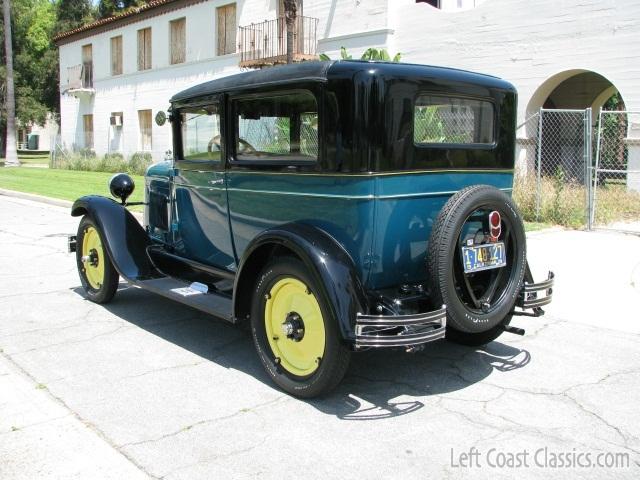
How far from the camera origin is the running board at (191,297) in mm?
4270

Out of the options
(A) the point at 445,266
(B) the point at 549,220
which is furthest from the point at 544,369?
(B) the point at 549,220

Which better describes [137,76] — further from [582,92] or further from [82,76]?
[582,92]

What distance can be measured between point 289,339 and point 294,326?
0.11 meters

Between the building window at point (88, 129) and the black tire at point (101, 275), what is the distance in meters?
26.5

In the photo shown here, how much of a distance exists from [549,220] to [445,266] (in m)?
7.95

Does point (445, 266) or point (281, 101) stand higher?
point (281, 101)

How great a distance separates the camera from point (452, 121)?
4.29 meters

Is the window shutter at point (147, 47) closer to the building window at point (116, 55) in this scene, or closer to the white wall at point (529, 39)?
the building window at point (116, 55)

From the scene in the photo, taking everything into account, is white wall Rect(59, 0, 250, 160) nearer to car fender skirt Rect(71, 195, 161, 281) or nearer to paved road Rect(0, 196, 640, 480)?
car fender skirt Rect(71, 195, 161, 281)

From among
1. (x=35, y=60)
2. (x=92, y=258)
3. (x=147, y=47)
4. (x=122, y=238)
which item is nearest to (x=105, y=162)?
Answer: (x=147, y=47)

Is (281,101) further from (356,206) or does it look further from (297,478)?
(297,478)

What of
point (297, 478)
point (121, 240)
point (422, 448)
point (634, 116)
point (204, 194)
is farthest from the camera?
point (634, 116)

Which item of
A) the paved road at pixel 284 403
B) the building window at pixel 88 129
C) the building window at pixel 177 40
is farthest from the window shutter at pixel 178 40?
the paved road at pixel 284 403

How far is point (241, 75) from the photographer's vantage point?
445cm
